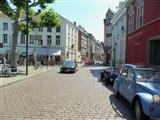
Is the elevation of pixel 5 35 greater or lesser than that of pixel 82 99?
greater

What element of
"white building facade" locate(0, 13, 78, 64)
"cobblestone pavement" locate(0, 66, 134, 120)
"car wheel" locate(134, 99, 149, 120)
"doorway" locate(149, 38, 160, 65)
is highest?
"white building facade" locate(0, 13, 78, 64)

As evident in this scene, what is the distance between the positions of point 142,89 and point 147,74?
1.62 metres

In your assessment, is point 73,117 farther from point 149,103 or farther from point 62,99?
point 62,99

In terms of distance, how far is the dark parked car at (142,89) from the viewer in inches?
315

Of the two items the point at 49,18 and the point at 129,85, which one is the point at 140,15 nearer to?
the point at 49,18

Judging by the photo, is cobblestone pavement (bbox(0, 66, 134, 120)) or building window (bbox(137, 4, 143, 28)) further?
building window (bbox(137, 4, 143, 28))

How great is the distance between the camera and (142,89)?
30.0ft

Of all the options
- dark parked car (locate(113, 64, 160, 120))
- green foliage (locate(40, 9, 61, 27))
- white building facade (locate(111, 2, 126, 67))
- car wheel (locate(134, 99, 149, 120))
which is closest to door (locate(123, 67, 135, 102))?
dark parked car (locate(113, 64, 160, 120))

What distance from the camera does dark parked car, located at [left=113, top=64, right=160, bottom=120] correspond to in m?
8.00

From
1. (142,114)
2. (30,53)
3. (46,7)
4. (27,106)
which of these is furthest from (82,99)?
(30,53)

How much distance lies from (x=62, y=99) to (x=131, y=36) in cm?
2010

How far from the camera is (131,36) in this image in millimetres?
31312

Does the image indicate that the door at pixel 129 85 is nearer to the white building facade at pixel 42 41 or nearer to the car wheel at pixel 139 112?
the car wheel at pixel 139 112

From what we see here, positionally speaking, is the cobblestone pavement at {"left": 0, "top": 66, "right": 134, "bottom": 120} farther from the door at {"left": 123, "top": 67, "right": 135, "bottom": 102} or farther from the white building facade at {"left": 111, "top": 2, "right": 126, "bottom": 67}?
the white building facade at {"left": 111, "top": 2, "right": 126, "bottom": 67}
